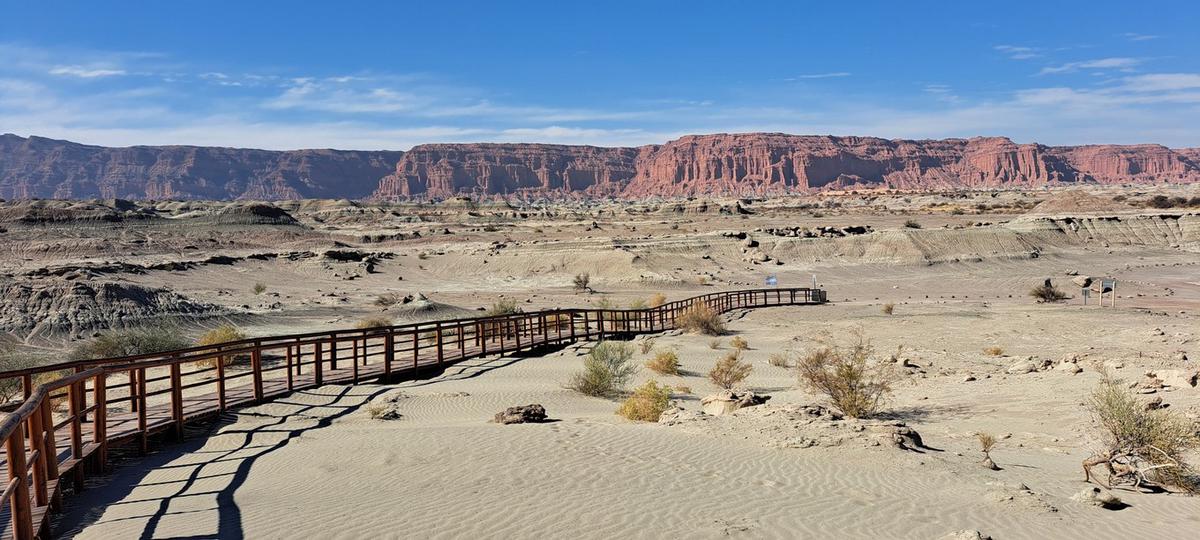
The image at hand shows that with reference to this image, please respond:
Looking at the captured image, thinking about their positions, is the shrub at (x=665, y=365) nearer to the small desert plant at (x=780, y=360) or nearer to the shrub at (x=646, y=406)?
the small desert plant at (x=780, y=360)

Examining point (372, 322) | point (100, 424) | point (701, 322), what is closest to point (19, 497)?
point (100, 424)

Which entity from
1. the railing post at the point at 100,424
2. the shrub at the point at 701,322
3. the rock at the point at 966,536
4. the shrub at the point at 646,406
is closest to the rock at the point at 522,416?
the shrub at the point at 646,406

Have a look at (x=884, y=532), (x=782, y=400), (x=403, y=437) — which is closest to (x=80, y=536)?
(x=403, y=437)

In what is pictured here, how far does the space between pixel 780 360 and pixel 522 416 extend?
1138 centimetres

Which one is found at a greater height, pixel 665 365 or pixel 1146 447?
pixel 1146 447

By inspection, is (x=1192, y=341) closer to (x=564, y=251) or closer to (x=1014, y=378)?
(x=1014, y=378)

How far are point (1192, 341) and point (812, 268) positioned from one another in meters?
34.2

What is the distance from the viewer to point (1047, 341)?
83.9 ft

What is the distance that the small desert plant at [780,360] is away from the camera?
71.2ft

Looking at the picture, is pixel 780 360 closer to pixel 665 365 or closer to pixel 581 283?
pixel 665 365

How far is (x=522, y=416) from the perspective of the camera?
1223 cm

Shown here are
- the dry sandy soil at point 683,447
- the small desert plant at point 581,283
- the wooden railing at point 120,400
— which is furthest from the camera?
the small desert plant at point 581,283

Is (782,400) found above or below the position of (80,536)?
below

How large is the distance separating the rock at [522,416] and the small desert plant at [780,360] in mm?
10481
